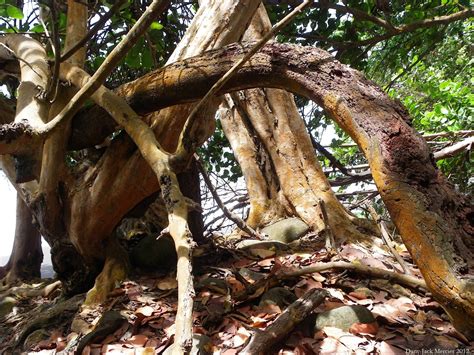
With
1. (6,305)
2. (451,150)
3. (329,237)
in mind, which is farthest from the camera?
(6,305)

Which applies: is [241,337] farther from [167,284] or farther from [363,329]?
[167,284]

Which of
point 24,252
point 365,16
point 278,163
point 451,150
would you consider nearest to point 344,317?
point 451,150

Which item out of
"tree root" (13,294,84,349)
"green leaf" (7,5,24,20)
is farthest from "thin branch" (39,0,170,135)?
"tree root" (13,294,84,349)

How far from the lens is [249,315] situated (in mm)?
2283

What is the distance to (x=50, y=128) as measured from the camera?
2000 mm

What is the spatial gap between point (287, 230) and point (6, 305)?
2574mm

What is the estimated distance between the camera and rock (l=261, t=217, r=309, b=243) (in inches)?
134

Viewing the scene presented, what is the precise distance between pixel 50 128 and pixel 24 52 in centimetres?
135

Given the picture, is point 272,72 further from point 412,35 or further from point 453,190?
point 412,35

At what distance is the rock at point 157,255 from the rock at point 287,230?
0.86 metres

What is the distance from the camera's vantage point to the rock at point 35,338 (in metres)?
2.58

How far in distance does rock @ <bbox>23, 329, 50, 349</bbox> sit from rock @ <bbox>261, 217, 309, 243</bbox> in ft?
5.85

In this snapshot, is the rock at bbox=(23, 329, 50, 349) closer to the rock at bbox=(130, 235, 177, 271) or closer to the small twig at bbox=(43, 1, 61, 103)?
the rock at bbox=(130, 235, 177, 271)

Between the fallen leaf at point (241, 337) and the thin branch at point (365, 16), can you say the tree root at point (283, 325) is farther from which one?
the thin branch at point (365, 16)
